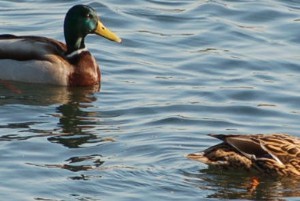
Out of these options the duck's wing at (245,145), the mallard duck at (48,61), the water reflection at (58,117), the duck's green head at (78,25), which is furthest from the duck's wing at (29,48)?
the duck's wing at (245,145)

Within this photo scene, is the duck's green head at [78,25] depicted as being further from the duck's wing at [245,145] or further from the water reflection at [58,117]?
the duck's wing at [245,145]

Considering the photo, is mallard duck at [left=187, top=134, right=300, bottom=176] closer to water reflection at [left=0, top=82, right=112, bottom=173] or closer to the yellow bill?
water reflection at [left=0, top=82, right=112, bottom=173]

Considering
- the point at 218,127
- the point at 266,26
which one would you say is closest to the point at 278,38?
the point at 266,26

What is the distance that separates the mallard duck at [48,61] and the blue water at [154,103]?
24cm

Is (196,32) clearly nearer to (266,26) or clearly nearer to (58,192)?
(266,26)

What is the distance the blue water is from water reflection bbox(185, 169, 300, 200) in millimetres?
12

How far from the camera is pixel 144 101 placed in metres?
15.8

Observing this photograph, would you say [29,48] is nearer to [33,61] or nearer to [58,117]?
[33,61]

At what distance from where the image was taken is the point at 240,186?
12.5 metres

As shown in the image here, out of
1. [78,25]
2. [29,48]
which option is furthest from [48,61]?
[78,25]

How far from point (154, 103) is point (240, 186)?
11.1 feet

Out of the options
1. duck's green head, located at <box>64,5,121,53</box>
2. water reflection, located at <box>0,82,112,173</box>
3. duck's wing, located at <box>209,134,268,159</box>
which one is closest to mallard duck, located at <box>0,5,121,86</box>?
duck's green head, located at <box>64,5,121,53</box>

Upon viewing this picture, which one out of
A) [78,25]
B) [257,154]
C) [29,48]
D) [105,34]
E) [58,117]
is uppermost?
[78,25]

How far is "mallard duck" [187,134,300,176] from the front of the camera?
12.7 meters
